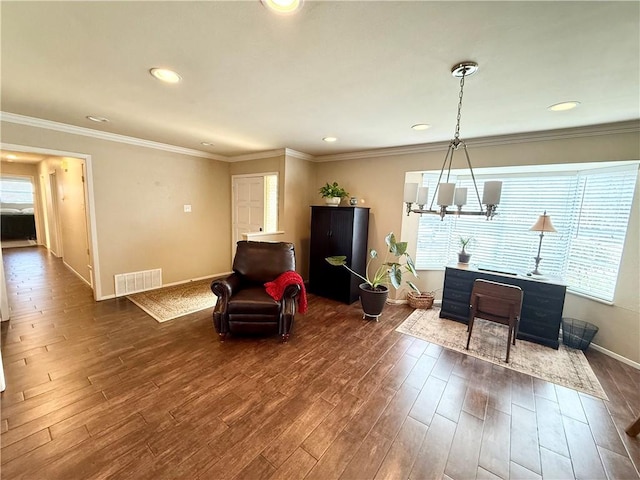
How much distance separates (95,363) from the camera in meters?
2.34

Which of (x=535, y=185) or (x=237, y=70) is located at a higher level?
(x=237, y=70)

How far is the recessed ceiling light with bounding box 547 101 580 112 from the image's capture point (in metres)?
2.10

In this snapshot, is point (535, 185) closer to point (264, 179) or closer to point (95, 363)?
point (264, 179)

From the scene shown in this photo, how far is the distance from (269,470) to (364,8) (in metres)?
2.51

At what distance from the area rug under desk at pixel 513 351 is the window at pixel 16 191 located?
10635mm

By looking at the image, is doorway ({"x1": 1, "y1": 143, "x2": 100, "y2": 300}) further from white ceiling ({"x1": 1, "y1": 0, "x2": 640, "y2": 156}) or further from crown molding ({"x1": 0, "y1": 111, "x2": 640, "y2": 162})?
white ceiling ({"x1": 1, "y1": 0, "x2": 640, "y2": 156})

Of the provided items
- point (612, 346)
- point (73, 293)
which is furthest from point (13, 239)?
point (612, 346)

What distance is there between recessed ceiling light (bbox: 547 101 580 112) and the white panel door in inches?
158

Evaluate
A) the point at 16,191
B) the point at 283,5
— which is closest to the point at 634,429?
the point at 283,5

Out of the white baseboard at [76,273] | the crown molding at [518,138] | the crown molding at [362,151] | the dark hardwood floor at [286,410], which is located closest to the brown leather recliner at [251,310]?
the dark hardwood floor at [286,410]

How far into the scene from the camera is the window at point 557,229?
9.45 ft

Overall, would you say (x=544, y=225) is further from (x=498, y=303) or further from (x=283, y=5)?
(x=283, y=5)

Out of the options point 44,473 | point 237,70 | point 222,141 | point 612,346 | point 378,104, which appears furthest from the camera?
point 222,141

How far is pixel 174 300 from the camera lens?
3.90 m
